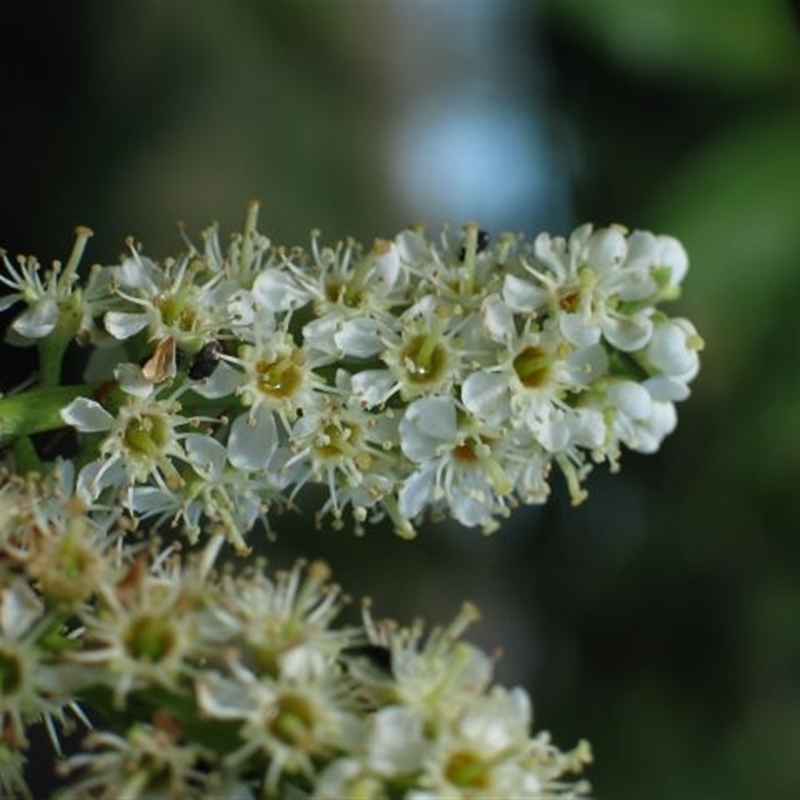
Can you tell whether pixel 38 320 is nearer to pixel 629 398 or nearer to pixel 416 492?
pixel 416 492

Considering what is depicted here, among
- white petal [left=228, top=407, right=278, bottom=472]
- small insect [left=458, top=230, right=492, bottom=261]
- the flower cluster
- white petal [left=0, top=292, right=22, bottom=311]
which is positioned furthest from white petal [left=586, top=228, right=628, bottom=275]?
white petal [left=0, top=292, right=22, bottom=311]

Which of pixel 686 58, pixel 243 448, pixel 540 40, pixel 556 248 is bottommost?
pixel 243 448

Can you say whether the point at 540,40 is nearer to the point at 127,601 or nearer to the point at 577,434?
the point at 577,434

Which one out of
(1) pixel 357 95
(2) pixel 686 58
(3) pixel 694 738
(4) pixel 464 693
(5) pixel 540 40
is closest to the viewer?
(4) pixel 464 693

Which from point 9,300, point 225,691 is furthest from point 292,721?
point 9,300

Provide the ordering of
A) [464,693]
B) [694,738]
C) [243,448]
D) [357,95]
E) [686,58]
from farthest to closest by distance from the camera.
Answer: [357,95]
[694,738]
[686,58]
[243,448]
[464,693]

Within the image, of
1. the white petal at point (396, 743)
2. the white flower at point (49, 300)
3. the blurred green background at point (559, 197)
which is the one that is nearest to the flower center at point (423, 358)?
the white flower at point (49, 300)

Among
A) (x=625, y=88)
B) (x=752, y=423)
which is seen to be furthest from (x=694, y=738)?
(x=625, y=88)

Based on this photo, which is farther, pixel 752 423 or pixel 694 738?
pixel 694 738
